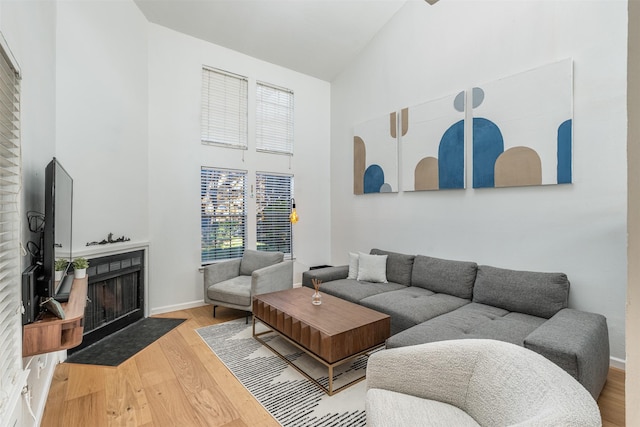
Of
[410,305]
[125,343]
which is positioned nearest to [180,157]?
[125,343]

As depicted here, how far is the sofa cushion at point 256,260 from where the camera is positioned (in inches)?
165

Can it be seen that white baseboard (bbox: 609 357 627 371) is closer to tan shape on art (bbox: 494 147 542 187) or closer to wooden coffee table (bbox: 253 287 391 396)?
tan shape on art (bbox: 494 147 542 187)

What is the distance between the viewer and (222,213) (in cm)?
446

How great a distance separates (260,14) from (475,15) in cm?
261

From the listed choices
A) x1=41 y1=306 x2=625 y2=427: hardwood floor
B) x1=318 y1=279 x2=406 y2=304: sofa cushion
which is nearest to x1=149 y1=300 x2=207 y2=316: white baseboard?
x1=41 y1=306 x2=625 y2=427: hardwood floor

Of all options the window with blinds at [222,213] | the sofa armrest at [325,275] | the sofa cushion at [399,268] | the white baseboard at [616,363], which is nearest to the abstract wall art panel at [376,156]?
the sofa cushion at [399,268]

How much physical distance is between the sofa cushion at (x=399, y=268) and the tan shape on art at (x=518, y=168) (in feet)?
4.43

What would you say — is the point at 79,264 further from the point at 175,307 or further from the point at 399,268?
the point at 399,268

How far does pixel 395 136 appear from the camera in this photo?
14.0ft

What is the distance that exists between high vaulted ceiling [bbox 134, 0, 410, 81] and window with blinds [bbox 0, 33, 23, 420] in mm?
2755

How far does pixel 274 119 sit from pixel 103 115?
2.37m

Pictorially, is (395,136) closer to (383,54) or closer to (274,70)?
(383,54)

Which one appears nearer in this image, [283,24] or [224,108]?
[283,24]

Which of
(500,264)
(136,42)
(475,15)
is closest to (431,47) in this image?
(475,15)
